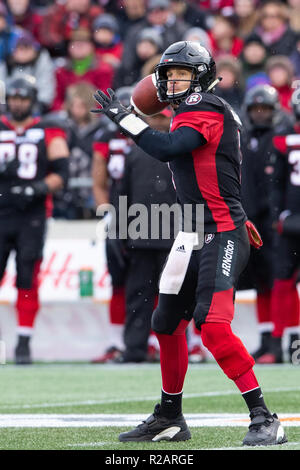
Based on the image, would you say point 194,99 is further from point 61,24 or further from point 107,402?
point 61,24

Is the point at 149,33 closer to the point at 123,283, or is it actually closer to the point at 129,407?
the point at 123,283

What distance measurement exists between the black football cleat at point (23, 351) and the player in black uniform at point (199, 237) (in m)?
4.07

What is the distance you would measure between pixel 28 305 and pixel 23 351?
37cm

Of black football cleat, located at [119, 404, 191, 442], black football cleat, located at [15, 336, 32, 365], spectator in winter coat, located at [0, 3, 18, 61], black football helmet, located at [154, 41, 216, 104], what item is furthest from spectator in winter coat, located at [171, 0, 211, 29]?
black football cleat, located at [119, 404, 191, 442]

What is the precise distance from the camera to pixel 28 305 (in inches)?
347

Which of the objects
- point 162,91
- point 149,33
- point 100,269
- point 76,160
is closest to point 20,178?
point 100,269

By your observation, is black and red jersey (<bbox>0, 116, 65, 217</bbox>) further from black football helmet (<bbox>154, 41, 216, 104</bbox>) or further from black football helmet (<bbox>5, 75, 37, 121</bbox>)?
black football helmet (<bbox>154, 41, 216, 104</bbox>)

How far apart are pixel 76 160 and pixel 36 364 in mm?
2549

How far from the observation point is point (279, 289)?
8602 millimetres

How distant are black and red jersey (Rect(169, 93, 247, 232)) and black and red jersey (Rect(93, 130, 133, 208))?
435cm

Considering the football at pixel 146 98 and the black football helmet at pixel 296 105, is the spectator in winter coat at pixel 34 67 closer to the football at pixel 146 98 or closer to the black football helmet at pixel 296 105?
the black football helmet at pixel 296 105

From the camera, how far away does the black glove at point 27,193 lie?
29.0 feet

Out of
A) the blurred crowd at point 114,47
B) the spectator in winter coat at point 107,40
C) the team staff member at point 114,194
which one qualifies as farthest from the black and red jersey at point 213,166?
the spectator in winter coat at point 107,40

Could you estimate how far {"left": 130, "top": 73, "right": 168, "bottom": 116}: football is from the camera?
16.1ft
